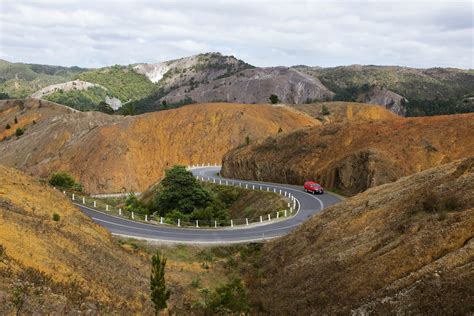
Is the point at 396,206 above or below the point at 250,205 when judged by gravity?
above

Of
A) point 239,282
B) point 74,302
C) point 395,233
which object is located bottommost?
point 239,282

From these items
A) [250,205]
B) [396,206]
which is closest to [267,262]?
[396,206]

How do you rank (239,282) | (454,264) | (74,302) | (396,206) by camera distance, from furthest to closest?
(239,282)
(396,206)
(74,302)
(454,264)

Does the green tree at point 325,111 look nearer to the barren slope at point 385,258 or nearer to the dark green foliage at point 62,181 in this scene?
the dark green foliage at point 62,181

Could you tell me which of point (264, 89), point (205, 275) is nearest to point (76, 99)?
point (264, 89)

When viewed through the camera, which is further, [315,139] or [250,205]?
[315,139]

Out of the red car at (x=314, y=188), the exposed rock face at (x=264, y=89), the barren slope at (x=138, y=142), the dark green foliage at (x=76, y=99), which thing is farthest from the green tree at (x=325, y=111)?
the dark green foliage at (x=76, y=99)

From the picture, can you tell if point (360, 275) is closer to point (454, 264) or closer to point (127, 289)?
point (454, 264)
